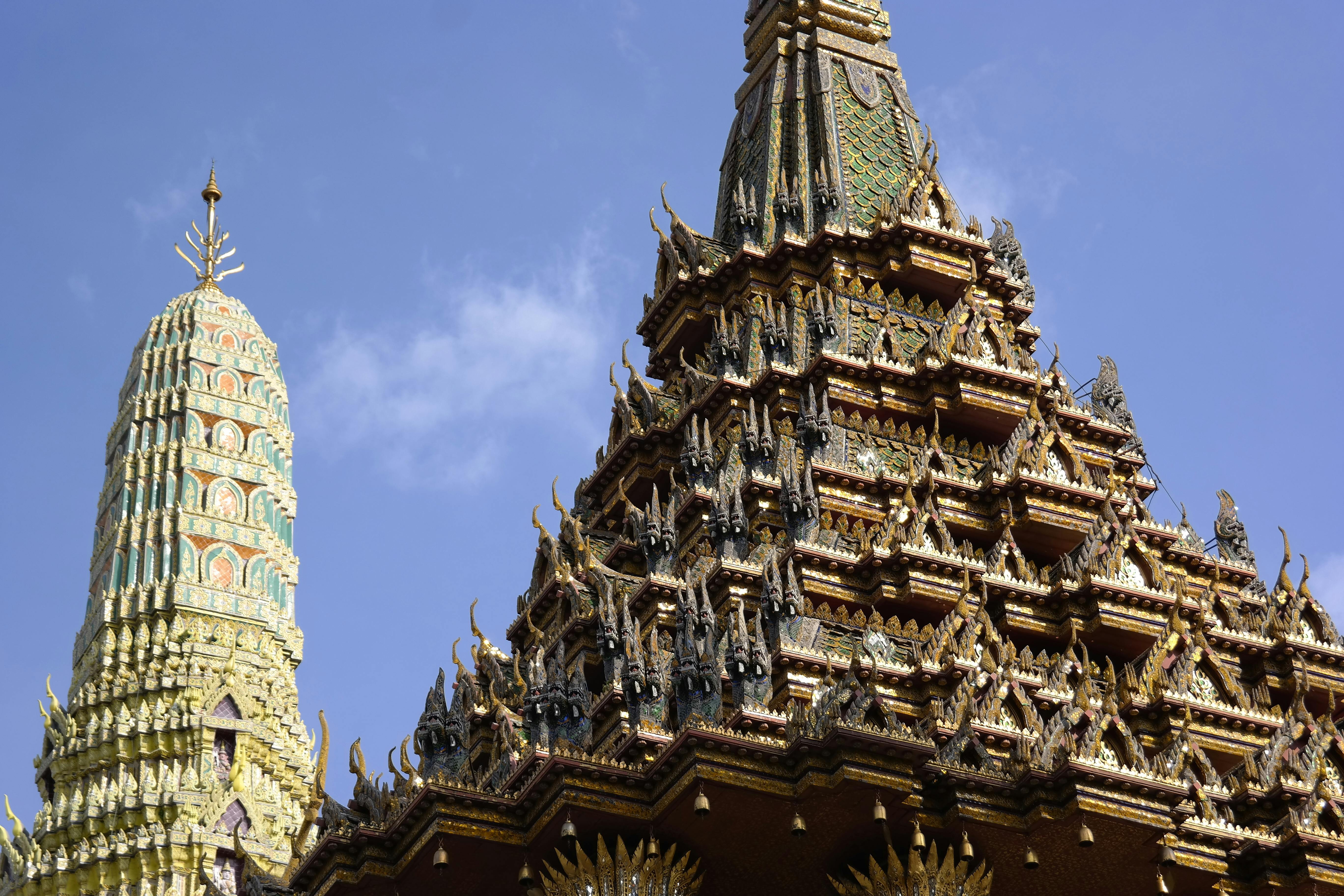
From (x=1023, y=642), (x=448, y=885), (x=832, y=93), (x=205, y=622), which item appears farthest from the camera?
(x=205, y=622)

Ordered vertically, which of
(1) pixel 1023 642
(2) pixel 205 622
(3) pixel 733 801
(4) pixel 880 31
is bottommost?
(3) pixel 733 801

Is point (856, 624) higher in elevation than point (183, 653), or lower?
lower

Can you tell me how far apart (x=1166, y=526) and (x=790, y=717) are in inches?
451

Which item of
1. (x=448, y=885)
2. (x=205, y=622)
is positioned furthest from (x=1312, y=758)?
(x=205, y=622)

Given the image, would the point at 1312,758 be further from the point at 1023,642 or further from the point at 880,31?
the point at 880,31

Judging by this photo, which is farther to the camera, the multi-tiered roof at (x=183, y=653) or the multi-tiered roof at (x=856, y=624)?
the multi-tiered roof at (x=183, y=653)

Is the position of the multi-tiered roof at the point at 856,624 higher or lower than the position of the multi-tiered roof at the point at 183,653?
lower

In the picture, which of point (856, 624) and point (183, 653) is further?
point (183, 653)

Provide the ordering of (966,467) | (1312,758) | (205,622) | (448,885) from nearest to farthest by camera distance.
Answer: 1. (448,885)
2. (1312,758)
3. (966,467)
4. (205,622)

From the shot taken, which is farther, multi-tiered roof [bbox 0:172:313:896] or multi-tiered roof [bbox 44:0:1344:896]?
multi-tiered roof [bbox 0:172:313:896]

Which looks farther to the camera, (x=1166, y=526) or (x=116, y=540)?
(x=116, y=540)

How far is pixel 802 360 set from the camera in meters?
37.0

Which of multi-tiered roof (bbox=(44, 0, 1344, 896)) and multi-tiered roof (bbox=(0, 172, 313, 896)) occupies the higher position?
multi-tiered roof (bbox=(0, 172, 313, 896))

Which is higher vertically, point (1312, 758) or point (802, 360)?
point (802, 360)
